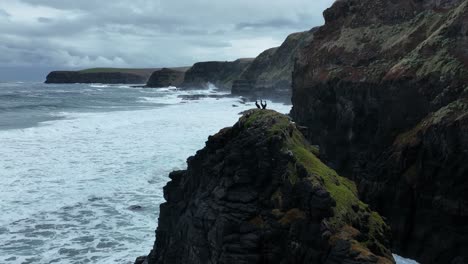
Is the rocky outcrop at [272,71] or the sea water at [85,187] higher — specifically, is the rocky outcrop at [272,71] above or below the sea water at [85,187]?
above

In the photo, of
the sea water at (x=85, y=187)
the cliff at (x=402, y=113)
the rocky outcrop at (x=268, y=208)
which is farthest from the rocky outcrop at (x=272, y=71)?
the rocky outcrop at (x=268, y=208)

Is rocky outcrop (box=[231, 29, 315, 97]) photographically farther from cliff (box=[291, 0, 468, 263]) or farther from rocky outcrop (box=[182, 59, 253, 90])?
cliff (box=[291, 0, 468, 263])

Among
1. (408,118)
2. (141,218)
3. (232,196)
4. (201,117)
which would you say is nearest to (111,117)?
(201,117)

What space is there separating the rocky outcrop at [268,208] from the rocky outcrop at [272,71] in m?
89.2

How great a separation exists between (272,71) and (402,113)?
101716 millimetres

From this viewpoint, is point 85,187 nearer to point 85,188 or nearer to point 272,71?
point 85,188

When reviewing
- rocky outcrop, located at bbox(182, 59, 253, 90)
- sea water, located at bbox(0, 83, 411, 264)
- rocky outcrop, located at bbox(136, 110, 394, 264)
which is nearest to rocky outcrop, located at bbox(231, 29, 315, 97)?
rocky outcrop, located at bbox(182, 59, 253, 90)

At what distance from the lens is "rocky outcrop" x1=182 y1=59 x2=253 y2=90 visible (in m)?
183

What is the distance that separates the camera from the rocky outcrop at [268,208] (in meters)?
12.1

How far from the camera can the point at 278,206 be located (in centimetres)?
1344

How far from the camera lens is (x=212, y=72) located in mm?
188000

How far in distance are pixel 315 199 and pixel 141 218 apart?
636 inches

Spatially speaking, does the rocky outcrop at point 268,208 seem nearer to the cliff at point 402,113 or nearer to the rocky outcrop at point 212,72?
the cliff at point 402,113

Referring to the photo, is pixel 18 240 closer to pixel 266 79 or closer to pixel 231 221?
pixel 231 221
